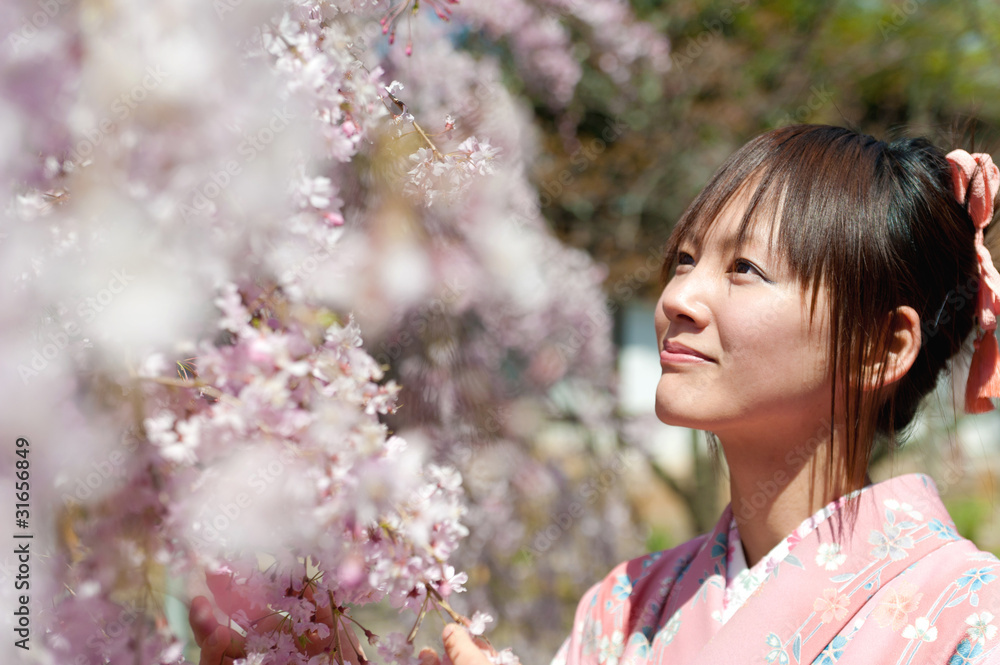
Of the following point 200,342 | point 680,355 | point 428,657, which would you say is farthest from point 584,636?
point 200,342

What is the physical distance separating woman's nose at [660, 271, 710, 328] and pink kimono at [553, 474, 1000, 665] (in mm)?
321

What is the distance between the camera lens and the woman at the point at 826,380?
88 centimetres

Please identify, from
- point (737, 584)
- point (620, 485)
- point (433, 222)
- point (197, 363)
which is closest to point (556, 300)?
point (620, 485)

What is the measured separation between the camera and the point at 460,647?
82 cm

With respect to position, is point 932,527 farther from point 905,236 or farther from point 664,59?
point 664,59

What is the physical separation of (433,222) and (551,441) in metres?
1.55

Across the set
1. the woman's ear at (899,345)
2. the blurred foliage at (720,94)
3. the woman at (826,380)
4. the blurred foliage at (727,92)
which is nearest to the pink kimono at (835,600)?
the woman at (826,380)

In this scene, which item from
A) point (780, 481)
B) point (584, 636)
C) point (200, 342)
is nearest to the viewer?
point (200, 342)

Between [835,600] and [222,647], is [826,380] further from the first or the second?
[222,647]

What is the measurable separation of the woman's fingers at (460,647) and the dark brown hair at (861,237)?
20.3 inches

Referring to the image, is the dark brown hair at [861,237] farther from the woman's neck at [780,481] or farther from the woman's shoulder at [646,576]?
the woman's shoulder at [646,576]

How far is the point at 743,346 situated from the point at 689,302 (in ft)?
0.27

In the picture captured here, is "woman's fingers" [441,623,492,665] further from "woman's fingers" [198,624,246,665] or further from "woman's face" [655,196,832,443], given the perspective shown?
"woman's face" [655,196,832,443]

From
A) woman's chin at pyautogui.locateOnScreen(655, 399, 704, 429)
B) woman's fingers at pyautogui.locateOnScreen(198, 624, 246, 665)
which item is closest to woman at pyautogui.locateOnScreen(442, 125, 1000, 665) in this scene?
woman's chin at pyautogui.locateOnScreen(655, 399, 704, 429)
